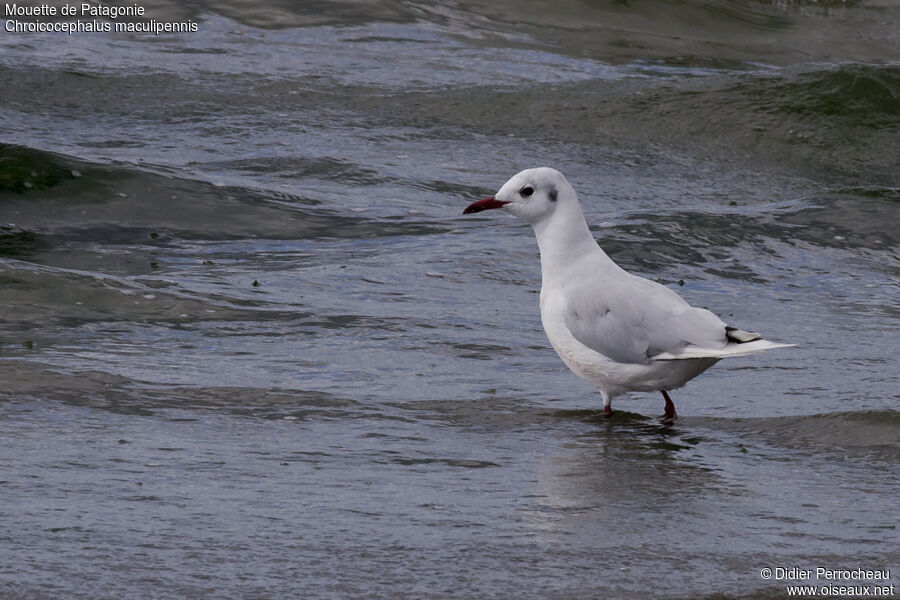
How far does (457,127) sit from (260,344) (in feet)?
21.4

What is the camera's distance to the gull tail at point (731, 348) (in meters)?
5.38

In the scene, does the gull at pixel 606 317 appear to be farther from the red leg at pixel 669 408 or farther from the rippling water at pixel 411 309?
the rippling water at pixel 411 309

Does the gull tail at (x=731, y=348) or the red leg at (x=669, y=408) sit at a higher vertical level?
the gull tail at (x=731, y=348)

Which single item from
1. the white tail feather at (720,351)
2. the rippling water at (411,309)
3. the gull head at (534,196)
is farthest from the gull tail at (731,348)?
the gull head at (534,196)

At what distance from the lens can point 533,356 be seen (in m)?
6.94

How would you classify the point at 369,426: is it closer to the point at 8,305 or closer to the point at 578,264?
the point at 578,264

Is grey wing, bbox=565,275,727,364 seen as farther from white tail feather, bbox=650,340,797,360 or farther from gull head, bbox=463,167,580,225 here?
gull head, bbox=463,167,580,225

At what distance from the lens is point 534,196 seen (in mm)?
6102

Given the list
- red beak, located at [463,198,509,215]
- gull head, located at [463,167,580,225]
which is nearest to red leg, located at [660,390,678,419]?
gull head, located at [463,167,580,225]

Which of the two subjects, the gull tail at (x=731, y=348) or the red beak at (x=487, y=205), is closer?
the gull tail at (x=731, y=348)

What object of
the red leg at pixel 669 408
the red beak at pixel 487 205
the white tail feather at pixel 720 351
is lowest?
the red leg at pixel 669 408

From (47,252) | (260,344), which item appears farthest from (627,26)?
(260,344)

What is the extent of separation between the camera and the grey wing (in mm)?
5547

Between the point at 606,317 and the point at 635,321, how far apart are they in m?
0.13
